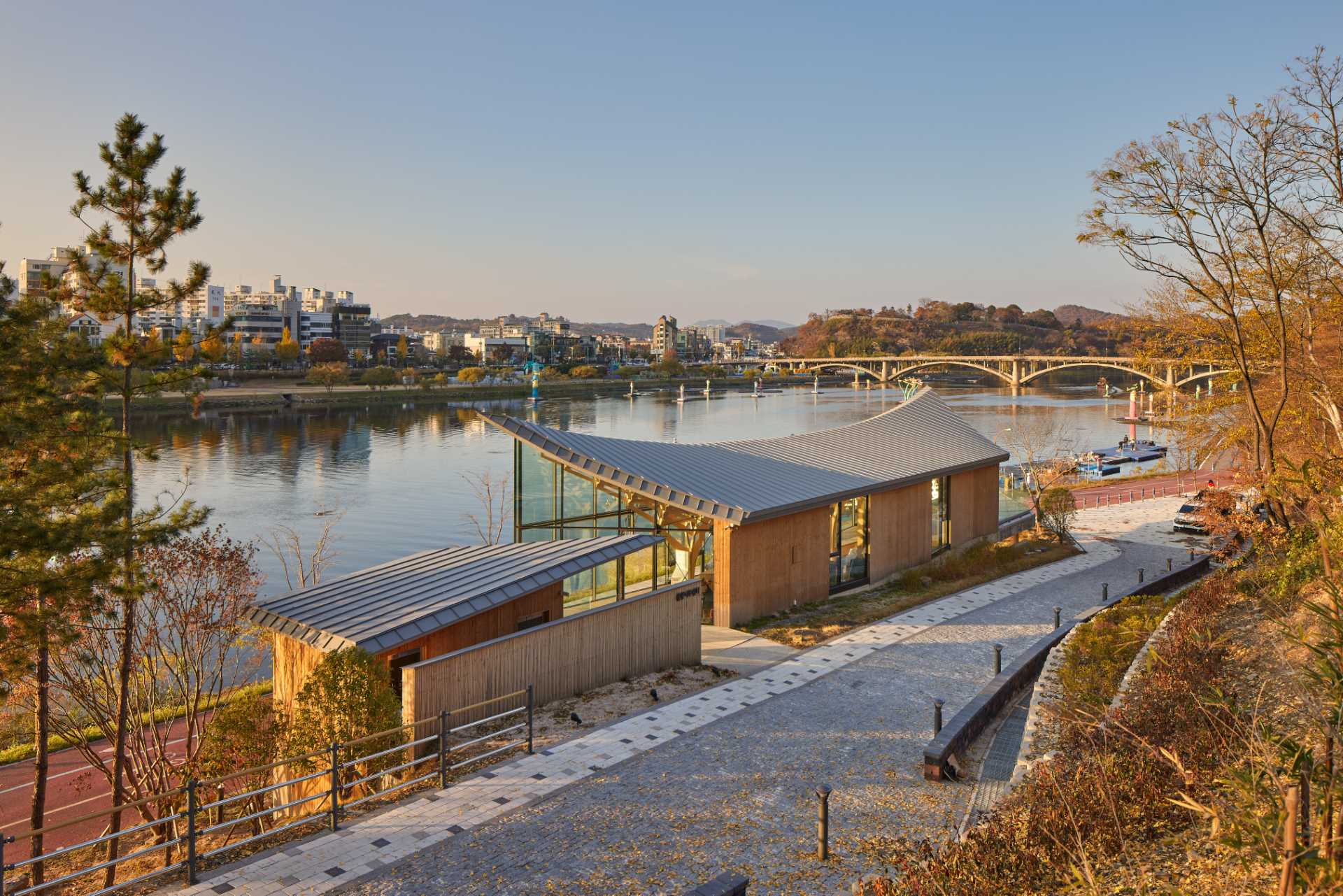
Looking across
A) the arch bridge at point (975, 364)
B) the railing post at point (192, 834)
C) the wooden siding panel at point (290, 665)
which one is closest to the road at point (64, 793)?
the wooden siding panel at point (290, 665)

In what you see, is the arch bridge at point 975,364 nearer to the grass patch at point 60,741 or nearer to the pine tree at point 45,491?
the grass patch at point 60,741

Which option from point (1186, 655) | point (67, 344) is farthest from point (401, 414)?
point (1186, 655)

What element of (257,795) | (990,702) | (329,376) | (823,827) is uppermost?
(329,376)

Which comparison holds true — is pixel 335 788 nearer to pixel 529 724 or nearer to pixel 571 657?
pixel 529 724

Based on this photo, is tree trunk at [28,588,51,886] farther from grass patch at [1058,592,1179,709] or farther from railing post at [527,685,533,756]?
grass patch at [1058,592,1179,709]

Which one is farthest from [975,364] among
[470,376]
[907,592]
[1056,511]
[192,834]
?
[192,834]

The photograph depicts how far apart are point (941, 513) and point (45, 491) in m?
18.8

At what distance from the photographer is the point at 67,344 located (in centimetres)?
1023

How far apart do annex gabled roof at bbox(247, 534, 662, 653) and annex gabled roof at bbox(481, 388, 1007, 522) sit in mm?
2235

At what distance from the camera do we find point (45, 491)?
932 centimetres

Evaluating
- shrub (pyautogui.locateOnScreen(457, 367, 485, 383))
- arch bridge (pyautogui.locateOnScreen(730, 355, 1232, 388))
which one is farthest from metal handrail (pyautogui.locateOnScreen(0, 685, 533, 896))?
shrub (pyautogui.locateOnScreen(457, 367, 485, 383))

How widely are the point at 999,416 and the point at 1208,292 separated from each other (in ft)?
203

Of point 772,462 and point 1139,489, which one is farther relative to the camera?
point 1139,489

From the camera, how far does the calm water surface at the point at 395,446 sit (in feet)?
111
